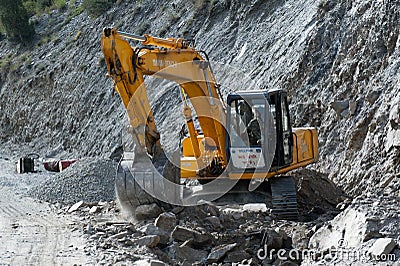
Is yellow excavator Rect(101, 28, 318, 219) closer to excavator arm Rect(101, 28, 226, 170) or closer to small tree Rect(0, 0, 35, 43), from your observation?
excavator arm Rect(101, 28, 226, 170)

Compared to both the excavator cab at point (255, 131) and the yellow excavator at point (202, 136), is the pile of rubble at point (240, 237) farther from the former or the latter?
the excavator cab at point (255, 131)

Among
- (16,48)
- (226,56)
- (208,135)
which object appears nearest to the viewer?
(208,135)

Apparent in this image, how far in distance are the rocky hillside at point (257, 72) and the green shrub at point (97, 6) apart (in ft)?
1.34

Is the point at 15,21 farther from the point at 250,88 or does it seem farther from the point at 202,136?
the point at 202,136

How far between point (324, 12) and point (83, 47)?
1564cm

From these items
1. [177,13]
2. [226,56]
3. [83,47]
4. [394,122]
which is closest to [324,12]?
[226,56]

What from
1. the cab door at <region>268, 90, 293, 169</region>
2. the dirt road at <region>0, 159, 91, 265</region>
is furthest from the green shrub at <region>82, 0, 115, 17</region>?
the cab door at <region>268, 90, 293, 169</region>

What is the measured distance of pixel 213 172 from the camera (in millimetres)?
12891

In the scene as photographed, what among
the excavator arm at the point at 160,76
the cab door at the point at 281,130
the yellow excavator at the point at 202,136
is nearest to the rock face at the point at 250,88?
the yellow excavator at the point at 202,136

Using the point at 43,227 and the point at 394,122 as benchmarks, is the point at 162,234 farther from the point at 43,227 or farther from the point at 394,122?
the point at 394,122

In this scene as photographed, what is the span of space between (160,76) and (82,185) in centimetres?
413

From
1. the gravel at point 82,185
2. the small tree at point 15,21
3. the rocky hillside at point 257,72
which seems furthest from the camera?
the small tree at point 15,21

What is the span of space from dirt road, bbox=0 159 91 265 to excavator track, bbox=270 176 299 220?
3535 millimetres

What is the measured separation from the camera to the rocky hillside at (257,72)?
13.9m
